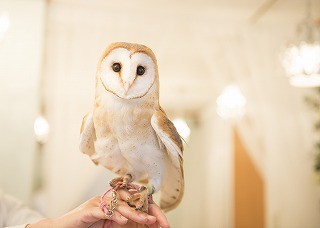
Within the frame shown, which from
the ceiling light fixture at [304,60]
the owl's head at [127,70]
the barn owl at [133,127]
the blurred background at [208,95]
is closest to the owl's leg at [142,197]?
the barn owl at [133,127]

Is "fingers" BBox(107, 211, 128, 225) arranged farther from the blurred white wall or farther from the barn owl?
the blurred white wall

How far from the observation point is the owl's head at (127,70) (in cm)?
43

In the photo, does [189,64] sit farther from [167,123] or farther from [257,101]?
[167,123]

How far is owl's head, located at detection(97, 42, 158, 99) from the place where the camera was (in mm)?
430

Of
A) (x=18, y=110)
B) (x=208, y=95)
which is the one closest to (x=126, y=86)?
(x=18, y=110)

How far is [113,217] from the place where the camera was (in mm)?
461

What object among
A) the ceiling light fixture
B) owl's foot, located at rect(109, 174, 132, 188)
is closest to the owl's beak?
owl's foot, located at rect(109, 174, 132, 188)

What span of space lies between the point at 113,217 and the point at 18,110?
47.0 inches

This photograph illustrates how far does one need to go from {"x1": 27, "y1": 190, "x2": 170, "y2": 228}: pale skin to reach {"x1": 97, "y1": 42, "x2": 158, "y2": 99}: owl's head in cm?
14

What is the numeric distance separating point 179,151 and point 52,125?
3.12 feet

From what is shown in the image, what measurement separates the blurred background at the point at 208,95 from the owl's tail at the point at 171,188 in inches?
17.3

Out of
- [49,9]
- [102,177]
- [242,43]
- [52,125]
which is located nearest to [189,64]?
[242,43]

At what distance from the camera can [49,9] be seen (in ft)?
3.42

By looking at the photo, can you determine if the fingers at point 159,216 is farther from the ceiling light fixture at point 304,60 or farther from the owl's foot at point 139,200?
the ceiling light fixture at point 304,60
